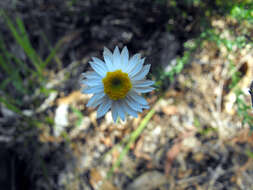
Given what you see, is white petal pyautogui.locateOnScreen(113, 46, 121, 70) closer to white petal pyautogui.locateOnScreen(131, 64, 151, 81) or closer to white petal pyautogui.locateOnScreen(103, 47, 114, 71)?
white petal pyautogui.locateOnScreen(103, 47, 114, 71)

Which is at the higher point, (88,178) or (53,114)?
(53,114)

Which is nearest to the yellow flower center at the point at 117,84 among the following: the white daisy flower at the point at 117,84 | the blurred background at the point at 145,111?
the white daisy flower at the point at 117,84

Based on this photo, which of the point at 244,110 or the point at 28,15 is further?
the point at 28,15

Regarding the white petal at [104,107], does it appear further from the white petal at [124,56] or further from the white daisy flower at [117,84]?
the white petal at [124,56]

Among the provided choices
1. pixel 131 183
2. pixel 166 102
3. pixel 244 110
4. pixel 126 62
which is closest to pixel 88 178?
pixel 131 183

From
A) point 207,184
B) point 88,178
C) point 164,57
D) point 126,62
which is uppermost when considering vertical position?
point 164,57

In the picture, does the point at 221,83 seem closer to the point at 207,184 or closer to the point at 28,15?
the point at 207,184

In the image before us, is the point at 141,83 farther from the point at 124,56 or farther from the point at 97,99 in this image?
the point at 97,99

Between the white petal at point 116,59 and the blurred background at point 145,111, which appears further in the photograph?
the blurred background at point 145,111

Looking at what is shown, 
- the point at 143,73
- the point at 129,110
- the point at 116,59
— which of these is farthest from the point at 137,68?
the point at 129,110
